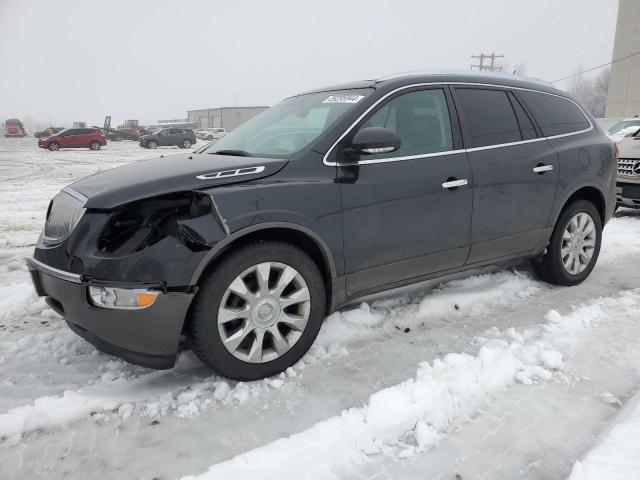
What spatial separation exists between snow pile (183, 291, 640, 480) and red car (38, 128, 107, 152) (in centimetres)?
3118

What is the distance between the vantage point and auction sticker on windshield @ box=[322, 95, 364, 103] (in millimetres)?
3258

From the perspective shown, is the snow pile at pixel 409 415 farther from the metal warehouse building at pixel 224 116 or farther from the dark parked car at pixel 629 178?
the metal warehouse building at pixel 224 116

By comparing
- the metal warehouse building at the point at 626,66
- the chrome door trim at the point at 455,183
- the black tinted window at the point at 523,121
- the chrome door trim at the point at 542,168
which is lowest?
the chrome door trim at the point at 455,183

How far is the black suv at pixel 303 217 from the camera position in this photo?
2.50 meters

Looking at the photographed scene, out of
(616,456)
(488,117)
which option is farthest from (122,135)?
(616,456)

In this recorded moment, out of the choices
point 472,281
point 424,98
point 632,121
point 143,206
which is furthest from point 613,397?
point 632,121

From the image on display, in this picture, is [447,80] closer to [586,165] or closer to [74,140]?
[586,165]

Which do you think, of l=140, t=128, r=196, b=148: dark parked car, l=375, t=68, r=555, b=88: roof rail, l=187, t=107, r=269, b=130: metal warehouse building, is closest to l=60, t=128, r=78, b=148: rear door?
l=140, t=128, r=196, b=148: dark parked car

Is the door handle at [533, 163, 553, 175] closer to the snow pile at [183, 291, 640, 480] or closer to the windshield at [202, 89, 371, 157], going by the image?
the snow pile at [183, 291, 640, 480]

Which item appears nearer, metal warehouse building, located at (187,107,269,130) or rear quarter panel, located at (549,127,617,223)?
rear quarter panel, located at (549,127,617,223)

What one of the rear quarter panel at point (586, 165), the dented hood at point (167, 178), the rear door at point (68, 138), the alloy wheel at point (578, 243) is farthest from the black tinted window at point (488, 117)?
the rear door at point (68, 138)

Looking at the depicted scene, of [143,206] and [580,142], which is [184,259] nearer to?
[143,206]

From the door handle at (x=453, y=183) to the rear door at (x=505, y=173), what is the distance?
0.41 feet

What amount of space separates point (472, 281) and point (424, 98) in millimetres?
1746
